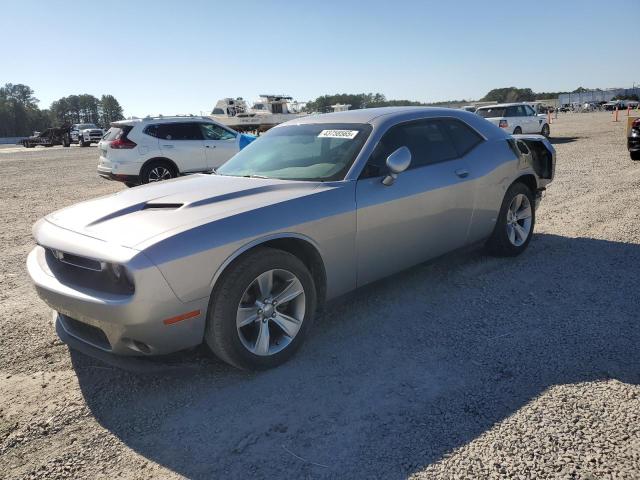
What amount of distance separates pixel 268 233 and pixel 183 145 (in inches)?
367

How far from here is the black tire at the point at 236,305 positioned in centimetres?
295

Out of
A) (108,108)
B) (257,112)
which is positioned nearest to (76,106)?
(108,108)

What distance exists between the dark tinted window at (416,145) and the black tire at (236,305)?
1053 millimetres

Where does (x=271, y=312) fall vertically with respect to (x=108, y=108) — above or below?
below

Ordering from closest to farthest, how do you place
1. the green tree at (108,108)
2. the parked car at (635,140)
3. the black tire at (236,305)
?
the black tire at (236,305)
the parked car at (635,140)
the green tree at (108,108)

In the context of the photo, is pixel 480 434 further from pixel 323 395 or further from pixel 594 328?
pixel 594 328

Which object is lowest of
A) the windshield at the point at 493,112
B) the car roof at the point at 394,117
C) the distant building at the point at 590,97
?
the car roof at the point at 394,117

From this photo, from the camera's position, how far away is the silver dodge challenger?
9.21 feet

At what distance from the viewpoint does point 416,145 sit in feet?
14.1

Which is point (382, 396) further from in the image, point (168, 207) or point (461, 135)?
point (461, 135)

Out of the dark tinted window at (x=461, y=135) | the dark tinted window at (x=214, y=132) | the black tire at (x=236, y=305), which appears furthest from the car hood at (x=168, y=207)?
the dark tinted window at (x=214, y=132)

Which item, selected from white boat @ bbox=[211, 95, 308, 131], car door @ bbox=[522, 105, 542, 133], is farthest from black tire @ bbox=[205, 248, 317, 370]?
white boat @ bbox=[211, 95, 308, 131]

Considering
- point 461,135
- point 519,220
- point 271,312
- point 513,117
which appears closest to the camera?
point 271,312

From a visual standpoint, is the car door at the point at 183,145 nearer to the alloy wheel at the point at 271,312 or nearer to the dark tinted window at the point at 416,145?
the dark tinted window at the point at 416,145
